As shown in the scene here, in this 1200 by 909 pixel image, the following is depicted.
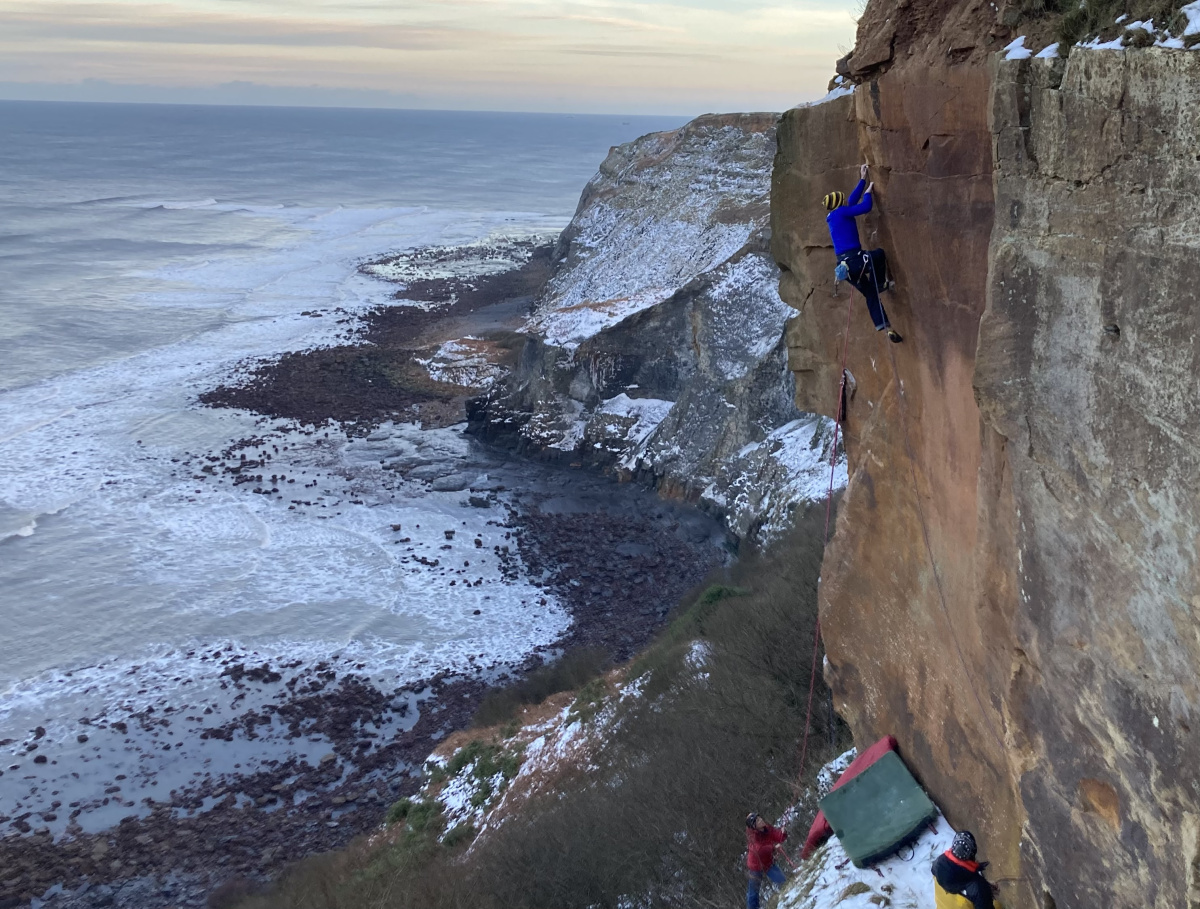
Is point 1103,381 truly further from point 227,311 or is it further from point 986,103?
point 227,311

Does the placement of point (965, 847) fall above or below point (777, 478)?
above

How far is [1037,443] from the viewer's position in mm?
6445

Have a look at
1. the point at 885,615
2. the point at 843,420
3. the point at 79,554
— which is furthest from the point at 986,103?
the point at 79,554

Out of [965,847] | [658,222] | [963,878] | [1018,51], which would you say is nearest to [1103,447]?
[1018,51]

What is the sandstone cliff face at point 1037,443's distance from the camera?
17.1 ft

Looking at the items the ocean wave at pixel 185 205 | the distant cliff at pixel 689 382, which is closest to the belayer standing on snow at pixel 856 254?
the distant cliff at pixel 689 382

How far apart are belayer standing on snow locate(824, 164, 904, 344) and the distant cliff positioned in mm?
16438

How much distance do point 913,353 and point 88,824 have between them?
17448 millimetres

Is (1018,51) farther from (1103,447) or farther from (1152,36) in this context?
(1103,447)

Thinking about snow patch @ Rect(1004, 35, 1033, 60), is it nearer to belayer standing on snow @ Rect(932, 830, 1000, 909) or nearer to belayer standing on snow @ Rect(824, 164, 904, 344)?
belayer standing on snow @ Rect(824, 164, 904, 344)

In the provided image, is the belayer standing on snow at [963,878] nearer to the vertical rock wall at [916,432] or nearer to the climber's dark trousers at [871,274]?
the vertical rock wall at [916,432]

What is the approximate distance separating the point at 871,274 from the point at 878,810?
5.16m

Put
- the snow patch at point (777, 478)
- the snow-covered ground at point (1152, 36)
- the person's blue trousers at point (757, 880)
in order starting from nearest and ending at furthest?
1. the snow-covered ground at point (1152, 36)
2. the person's blue trousers at point (757, 880)
3. the snow patch at point (777, 478)

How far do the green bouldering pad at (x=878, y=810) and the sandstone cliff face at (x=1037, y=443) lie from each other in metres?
0.23
